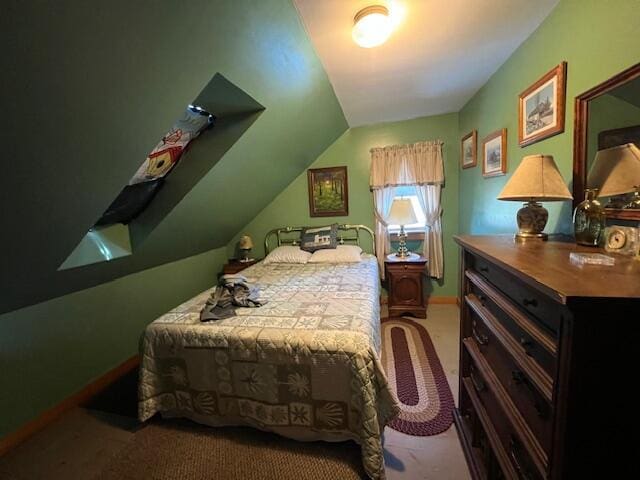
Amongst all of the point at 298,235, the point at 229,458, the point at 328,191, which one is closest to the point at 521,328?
the point at 229,458

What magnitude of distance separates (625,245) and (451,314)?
96.7 inches

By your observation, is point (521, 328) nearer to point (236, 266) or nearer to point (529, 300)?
point (529, 300)

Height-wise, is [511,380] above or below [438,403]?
above

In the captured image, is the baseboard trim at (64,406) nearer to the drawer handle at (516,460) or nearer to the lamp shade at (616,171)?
the drawer handle at (516,460)

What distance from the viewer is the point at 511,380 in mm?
975

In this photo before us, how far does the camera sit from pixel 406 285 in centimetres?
310

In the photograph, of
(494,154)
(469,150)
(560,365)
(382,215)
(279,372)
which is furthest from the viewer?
(382,215)

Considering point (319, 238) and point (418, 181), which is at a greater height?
point (418, 181)

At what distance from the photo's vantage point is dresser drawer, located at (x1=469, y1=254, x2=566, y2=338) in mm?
700

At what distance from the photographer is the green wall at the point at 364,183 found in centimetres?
327

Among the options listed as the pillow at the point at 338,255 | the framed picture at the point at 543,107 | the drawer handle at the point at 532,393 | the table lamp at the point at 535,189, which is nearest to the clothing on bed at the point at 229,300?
the pillow at the point at 338,255

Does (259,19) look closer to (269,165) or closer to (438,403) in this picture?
(269,165)

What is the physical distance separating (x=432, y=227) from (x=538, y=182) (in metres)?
2.08

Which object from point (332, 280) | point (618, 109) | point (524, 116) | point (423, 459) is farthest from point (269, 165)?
point (423, 459)
